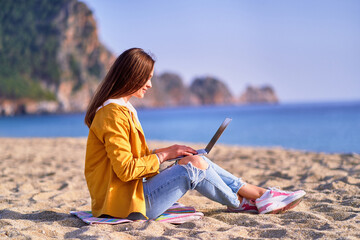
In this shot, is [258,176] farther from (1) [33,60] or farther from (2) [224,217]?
(1) [33,60]

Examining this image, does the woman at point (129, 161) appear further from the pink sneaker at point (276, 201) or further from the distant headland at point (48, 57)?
the distant headland at point (48, 57)

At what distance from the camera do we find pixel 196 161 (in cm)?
298

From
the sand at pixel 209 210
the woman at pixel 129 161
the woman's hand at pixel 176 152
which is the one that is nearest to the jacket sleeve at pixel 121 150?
→ the woman at pixel 129 161

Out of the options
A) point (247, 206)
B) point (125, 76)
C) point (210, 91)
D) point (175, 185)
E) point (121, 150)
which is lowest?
point (210, 91)

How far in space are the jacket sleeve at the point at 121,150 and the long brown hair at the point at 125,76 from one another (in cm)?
21

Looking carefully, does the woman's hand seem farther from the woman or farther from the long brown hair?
the long brown hair

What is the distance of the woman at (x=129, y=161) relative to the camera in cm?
277

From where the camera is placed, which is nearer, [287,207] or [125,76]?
[125,76]

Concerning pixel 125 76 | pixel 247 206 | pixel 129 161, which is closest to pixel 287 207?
pixel 247 206

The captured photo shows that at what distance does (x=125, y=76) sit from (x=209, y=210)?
61.2 inches

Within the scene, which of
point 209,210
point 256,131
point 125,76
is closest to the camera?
point 125,76

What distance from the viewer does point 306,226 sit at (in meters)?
2.93

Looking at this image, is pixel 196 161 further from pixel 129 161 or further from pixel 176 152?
pixel 129 161

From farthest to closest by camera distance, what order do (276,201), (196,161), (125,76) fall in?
(276,201) < (196,161) < (125,76)
